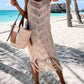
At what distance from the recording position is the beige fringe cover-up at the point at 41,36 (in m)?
1.84

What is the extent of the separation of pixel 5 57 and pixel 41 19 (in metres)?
2.85

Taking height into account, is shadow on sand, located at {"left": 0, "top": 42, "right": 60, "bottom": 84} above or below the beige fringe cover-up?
below

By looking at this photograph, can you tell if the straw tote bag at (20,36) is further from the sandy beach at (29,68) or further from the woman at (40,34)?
the sandy beach at (29,68)

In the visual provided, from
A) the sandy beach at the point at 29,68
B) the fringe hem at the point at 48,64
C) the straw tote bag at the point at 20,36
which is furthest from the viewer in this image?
the sandy beach at the point at 29,68

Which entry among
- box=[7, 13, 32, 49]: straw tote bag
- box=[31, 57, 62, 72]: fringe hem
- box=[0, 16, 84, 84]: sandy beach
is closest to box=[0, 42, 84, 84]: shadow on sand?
box=[0, 16, 84, 84]: sandy beach

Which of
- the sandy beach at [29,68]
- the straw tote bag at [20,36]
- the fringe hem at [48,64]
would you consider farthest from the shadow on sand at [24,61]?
the straw tote bag at [20,36]

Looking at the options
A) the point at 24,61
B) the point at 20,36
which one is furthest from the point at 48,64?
the point at 24,61

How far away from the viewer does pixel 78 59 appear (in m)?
3.88

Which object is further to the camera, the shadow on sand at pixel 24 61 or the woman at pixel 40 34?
the shadow on sand at pixel 24 61

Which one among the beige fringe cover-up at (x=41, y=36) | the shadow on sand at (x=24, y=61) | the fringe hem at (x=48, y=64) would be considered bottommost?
the shadow on sand at (x=24, y=61)

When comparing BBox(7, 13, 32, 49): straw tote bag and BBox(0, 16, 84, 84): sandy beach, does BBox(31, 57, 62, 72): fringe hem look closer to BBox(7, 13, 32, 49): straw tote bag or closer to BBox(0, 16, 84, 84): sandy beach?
BBox(7, 13, 32, 49): straw tote bag

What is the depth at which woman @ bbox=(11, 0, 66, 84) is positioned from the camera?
1.84 m

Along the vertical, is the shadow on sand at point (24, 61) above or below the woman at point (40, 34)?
below

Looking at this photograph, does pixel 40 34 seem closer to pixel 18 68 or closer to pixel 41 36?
pixel 41 36
